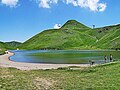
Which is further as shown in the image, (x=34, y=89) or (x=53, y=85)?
(x=53, y=85)

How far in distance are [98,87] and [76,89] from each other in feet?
7.94

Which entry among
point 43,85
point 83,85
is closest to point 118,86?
point 83,85

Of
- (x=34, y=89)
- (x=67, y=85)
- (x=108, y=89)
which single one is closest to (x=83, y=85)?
(x=67, y=85)

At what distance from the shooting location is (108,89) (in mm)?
25172

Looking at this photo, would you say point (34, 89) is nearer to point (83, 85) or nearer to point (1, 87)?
point (1, 87)

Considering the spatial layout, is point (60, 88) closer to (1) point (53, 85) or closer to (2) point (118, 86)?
(1) point (53, 85)

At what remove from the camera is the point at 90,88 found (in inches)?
1029

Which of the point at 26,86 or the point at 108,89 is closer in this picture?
the point at 108,89

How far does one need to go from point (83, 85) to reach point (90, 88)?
213 centimetres

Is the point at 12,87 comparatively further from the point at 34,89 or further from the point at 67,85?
the point at 67,85

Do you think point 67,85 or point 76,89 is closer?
point 76,89

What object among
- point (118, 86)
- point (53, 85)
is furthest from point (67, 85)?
point (118, 86)

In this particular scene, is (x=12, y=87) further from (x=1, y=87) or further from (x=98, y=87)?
(x=98, y=87)

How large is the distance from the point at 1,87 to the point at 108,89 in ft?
35.5
